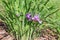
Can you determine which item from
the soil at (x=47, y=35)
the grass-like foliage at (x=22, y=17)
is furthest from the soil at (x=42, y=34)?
the grass-like foliage at (x=22, y=17)

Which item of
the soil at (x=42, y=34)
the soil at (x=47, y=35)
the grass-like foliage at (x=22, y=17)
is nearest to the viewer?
the grass-like foliage at (x=22, y=17)

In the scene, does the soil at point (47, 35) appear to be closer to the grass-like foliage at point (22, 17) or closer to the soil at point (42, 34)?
the soil at point (42, 34)

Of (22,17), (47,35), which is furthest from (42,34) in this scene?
(22,17)

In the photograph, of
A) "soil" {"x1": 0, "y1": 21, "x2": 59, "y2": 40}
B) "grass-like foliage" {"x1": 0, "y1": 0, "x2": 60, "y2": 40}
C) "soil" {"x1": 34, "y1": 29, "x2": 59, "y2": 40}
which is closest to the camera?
"grass-like foliage" {"x1": 0, "y1": 0, "x2": 60, "y2": 40}

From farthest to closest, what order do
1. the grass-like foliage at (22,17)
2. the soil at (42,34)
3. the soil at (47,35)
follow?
the soil at (47,35), the soil at (42,34), the grass-like foliage at (22,17)

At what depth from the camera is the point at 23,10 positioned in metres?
2.53

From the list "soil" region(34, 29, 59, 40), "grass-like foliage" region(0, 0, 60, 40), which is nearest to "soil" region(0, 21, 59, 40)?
"soil" region(34, 29, 59, 40)

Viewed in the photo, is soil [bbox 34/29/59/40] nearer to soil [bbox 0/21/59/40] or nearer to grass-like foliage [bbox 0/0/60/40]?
soil [bbox 0/21/59/40]

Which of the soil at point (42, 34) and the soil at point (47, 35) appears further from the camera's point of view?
the soil at point (47, 35)

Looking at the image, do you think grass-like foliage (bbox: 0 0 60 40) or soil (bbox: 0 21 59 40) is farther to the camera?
soil (bbox: 0 21 59 40)

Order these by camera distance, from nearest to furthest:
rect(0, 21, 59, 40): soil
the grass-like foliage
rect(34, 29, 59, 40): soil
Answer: the grass-like foliage → rect(0, 21, 59, 40): soil → rect(34, 29, 59, 40): soil

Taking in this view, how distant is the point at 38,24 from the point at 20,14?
0.77ft

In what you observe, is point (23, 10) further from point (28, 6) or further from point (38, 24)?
point (38, 24)

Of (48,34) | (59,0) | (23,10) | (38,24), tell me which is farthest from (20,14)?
(59,0)
